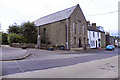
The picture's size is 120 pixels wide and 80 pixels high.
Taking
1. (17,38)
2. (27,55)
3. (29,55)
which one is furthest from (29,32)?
(27,55)

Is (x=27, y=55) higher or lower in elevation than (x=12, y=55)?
lower

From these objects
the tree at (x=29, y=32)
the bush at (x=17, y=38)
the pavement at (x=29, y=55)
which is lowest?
the pavement at (x=29, y=55)

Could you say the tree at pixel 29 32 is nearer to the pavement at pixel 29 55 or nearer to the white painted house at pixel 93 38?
the pavement at pixel 29 55

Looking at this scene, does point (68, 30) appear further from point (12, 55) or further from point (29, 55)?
point (12, 55)

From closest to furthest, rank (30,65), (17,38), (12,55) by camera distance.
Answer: (30,65) < (12,55) < (17,38)

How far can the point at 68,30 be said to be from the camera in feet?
99.1

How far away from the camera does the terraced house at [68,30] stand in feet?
99.4

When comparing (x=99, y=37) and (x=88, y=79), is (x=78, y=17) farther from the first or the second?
(x=88, y=79)

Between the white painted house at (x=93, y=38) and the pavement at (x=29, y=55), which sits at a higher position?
the white painted house at (x=93, y=38)

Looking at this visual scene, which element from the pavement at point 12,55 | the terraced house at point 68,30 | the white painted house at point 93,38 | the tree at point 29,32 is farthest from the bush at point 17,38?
the white painted house at point 93,38

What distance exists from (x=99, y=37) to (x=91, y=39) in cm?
682

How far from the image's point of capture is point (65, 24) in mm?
30828

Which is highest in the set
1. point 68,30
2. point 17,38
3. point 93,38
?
point 68,30

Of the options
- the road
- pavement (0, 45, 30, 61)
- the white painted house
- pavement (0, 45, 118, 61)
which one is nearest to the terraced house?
the white painted house
